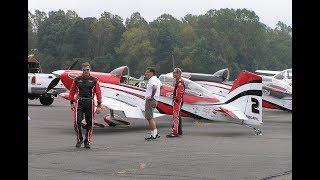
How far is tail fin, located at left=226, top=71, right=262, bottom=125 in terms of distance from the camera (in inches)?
646

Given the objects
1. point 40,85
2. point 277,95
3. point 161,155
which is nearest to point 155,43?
point 40,85

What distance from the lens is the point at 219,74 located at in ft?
91.5

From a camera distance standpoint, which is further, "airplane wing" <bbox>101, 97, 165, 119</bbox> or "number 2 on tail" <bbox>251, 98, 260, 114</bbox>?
"airplane wing" <bbox>101, 97, 165, 119</bbox>

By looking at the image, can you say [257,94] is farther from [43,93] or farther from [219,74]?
[43,93]

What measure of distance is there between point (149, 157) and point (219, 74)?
17479mm

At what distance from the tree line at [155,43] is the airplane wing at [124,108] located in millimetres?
98710

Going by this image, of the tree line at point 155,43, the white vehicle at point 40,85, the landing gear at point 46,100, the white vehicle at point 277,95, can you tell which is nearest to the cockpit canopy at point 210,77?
the white vehicle at point 277,95

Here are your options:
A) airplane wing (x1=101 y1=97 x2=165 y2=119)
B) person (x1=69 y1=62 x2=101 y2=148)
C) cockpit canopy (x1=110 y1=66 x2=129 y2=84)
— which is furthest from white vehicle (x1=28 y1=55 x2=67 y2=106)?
person (x1=69 y1=62 x2=101 y2=148)

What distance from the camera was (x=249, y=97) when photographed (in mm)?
16734

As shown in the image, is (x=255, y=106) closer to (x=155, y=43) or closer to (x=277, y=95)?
(x=277, y=95)

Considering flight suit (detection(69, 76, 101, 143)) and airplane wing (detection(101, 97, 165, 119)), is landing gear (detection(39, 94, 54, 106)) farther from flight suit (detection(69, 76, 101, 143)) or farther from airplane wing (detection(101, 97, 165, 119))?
flight suit (detection(69, 76, 101, 143))
